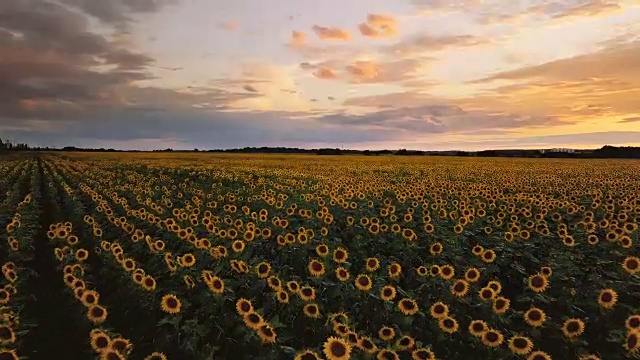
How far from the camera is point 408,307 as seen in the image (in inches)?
251

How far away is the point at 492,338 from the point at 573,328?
3.33 feet

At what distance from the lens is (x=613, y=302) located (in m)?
6.40

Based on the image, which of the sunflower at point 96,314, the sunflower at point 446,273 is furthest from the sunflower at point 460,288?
the sunflower at point 96,314

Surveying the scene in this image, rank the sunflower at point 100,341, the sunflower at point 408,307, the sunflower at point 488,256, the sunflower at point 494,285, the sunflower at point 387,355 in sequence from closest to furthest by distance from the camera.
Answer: the sunflower at point 387,355, the sunflower at point 100,341, the sunflower at point 408,307, the sunflower at point 494,285, the sunflower at point 488,256

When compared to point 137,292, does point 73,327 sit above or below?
below

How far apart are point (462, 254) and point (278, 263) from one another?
3371mm

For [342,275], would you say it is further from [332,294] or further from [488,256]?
[488,256]

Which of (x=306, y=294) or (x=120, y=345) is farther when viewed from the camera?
(x=306, y=294)

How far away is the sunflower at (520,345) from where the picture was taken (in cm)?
534

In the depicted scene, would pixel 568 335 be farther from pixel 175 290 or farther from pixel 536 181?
pixel 536 181

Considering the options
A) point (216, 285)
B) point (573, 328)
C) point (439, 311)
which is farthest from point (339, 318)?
point (573, 328)

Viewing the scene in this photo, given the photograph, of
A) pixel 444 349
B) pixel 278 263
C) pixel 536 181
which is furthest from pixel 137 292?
pixel 536 181

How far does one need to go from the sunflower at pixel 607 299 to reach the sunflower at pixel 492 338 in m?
1.76

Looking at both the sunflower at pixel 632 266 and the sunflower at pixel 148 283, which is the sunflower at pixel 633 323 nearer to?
the sunflower at pixel 632 266
